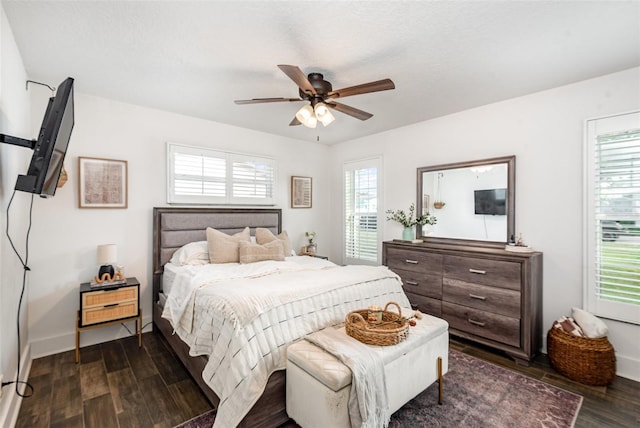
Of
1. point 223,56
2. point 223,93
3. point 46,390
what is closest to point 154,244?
point 46,390

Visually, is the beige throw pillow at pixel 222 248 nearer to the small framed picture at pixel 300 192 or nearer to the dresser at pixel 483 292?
the small framed picture at pixel 300 192

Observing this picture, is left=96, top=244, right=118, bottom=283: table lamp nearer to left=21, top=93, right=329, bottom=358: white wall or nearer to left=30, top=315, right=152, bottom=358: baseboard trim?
left=21, top=93, right=329, bottom=358: white wall

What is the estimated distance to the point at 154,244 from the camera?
3.55 m

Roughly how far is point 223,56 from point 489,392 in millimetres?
3381

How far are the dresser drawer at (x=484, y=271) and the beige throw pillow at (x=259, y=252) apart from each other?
190 centimetres

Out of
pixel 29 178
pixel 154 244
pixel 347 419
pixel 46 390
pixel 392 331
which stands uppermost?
pixel 29 178

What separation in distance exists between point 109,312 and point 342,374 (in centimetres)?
253

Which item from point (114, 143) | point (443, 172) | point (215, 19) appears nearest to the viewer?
point (215, 19)

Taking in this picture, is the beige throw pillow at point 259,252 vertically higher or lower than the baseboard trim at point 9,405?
higher

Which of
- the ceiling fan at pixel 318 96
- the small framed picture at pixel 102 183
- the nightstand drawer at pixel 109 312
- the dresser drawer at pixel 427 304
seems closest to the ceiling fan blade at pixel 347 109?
the ceiling fan at pixel 318 96

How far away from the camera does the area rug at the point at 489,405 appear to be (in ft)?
6.68

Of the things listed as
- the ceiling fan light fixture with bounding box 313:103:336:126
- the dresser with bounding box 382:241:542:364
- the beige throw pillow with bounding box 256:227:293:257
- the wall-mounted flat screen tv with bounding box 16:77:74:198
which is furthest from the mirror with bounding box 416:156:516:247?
the wall-mounted flat screen tv with bounding box 16:77:74:198

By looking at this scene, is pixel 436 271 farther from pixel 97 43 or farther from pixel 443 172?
pixel 97 43

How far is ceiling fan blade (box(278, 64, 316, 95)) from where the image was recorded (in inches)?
77.1
